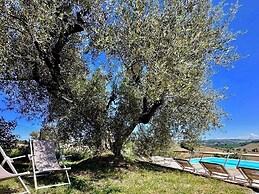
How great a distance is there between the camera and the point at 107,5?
8.92 m

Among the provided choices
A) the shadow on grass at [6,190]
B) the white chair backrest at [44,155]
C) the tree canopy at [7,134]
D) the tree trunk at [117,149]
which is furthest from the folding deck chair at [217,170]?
the tree canopy at [7,134]

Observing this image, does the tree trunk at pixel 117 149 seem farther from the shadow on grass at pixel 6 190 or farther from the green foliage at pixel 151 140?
the shadow on grass at pixel 6 190

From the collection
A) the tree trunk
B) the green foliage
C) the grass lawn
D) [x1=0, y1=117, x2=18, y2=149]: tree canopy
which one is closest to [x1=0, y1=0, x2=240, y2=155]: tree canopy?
Result: the tree trunk

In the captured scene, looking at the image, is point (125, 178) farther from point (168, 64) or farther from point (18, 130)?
point (18, 130)

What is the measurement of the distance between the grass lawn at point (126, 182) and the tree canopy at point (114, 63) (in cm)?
101

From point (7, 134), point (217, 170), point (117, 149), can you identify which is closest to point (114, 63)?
point (117, 149)

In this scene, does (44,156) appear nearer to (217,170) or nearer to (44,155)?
(44,155)

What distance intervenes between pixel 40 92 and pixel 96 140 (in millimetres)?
3194

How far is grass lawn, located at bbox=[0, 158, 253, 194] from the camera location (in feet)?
24.8

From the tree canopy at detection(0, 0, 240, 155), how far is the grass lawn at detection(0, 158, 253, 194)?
3.32ft

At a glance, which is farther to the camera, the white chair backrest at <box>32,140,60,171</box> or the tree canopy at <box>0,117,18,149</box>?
the tree canopy at <box>0,117,18,149</box>

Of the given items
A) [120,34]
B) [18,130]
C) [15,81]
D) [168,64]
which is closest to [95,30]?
[120,34]

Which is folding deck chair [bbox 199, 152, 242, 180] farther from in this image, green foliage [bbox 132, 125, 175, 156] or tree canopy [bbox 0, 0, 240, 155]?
green foliage [bbox 132, 125, 175, 156]

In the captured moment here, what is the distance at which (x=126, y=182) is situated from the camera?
27.9ft
